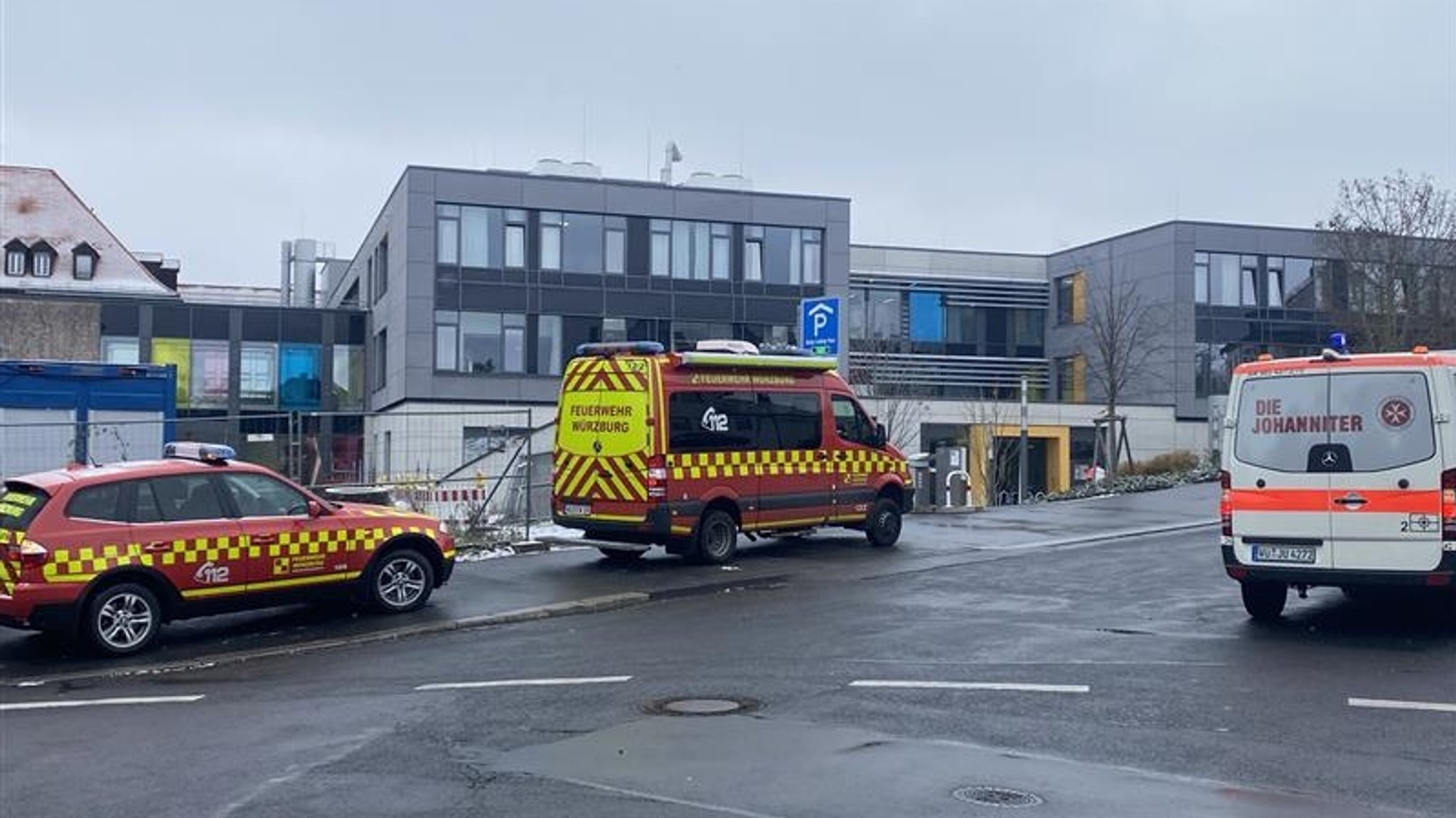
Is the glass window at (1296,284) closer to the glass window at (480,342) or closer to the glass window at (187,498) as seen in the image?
the glass window at (480,342)

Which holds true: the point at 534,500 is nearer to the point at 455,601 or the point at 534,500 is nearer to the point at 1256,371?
the point at 455,601

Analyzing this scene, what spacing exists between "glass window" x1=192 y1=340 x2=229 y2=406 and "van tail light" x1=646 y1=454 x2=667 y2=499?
39.3m

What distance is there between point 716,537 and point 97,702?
8711 mm

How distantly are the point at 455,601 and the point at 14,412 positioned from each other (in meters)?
10.00

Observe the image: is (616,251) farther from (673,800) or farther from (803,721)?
(673,800)

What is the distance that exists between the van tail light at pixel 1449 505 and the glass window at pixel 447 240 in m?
40.5

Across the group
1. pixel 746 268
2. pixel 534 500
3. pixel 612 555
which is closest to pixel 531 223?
pixel 746 268

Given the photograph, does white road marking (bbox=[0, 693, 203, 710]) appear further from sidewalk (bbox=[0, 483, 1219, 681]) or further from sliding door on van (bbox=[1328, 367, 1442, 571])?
sliding door on van (bbox=[1328, 367, 1442, 571])

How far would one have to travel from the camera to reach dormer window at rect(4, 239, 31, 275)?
56.4 m

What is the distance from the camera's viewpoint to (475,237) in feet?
162

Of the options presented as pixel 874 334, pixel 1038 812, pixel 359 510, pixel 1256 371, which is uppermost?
pixel 874 334

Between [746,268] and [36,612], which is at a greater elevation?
[746,268]

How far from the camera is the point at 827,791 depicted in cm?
703

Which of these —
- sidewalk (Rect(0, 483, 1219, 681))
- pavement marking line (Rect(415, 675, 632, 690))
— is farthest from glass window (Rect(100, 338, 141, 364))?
pavement marking line (Rect(415, 675, 632, 690))
